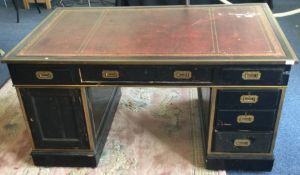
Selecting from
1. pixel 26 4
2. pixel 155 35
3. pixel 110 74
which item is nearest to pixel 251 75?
pixel 155 35

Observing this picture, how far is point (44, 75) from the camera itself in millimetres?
1506

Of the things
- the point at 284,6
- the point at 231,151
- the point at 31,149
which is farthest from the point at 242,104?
the point at 284,6

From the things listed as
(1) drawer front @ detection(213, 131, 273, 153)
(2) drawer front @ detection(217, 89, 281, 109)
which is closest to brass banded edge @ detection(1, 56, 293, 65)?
(2) drawer front @ detection(217, 89, 281, 109)

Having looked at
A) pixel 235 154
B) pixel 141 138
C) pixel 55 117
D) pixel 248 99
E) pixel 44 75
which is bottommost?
pixel 141 138

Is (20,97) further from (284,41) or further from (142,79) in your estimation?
(284,41)

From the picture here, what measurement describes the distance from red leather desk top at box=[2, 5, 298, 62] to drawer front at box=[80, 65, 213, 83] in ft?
0.16

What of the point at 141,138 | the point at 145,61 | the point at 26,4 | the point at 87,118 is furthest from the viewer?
the point at 26,4

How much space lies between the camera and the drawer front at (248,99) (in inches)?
58.4

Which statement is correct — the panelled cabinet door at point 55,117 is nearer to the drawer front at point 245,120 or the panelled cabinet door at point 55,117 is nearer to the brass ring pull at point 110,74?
the brass ring pull at point 110,74

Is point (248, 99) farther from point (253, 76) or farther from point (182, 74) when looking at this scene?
point (182, 74)

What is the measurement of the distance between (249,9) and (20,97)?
131cm

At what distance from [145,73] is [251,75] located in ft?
1.49

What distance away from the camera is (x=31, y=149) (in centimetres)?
189

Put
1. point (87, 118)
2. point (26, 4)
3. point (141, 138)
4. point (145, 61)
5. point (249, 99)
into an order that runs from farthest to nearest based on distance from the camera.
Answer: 1. point (26, 4)
2. point (141, 138)
3. point (87, 118)
4. point (249, 99)
5. point (145, 61)
